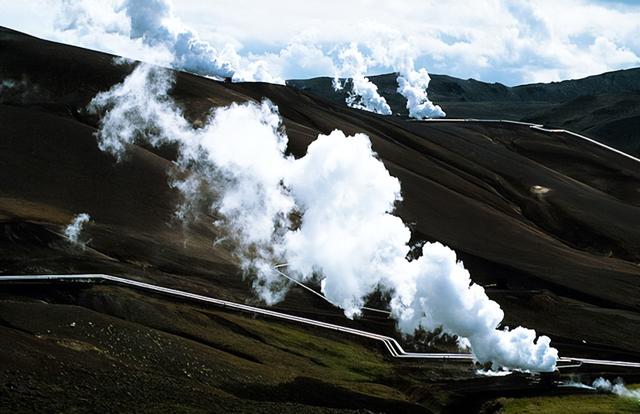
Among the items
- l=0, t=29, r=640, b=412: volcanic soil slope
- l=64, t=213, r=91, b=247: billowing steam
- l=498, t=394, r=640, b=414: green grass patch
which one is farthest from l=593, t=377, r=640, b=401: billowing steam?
l=64, t=213, r=91, b=247: billowing steam

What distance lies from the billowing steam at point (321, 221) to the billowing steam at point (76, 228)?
71.4 feet

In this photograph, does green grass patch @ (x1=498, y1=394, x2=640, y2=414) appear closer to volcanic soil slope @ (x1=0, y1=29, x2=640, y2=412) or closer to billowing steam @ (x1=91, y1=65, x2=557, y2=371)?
volcanic soil slope @ (x1=0, y1=29, x2=640, y2=412)

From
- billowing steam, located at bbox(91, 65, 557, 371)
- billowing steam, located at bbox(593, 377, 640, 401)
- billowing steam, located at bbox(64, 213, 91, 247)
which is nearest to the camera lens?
billowing steam, located at bbox(593, 377, 640, 401)

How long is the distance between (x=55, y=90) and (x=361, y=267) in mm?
82070

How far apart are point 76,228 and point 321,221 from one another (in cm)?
3714

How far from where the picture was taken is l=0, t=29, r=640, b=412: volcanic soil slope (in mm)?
74188

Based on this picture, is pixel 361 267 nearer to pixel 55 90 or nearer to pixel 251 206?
pixel 251 206

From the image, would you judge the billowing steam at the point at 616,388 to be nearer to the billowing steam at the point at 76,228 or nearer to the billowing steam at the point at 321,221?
the billowing steam at the point at 321,221

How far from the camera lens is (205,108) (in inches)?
7062

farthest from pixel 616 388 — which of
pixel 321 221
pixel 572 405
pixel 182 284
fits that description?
pixel 321 221

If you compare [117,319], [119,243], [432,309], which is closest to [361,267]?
[432,309]

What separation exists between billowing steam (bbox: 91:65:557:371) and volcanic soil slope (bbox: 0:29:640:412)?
3685 mm

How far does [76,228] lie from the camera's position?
109312 mm

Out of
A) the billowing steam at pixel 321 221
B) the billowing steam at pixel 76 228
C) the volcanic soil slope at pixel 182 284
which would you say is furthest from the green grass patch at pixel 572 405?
the billowing steam at pixel 76 228
